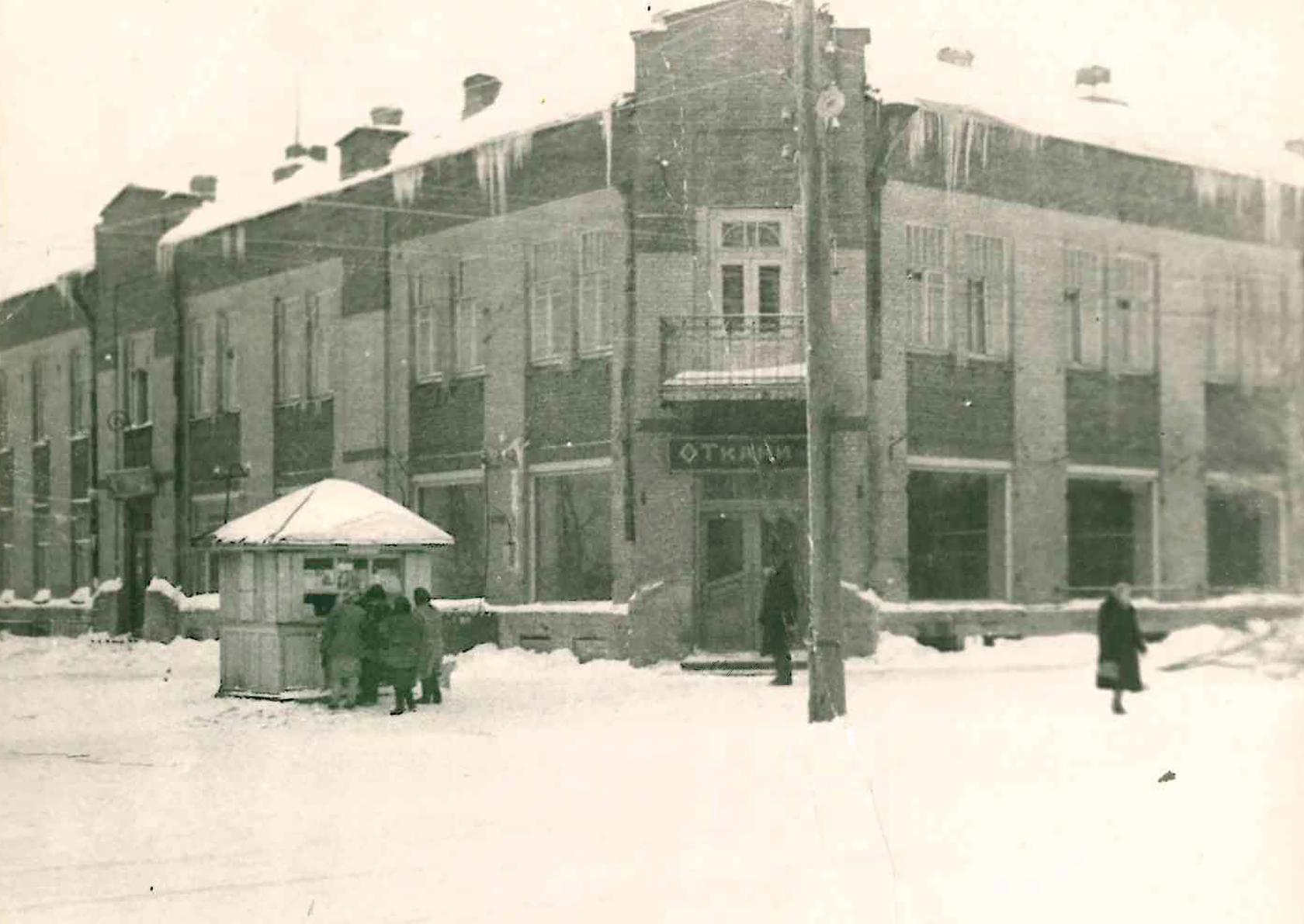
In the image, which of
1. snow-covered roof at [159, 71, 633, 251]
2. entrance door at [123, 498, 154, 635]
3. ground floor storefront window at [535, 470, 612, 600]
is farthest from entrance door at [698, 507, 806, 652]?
entrance door at [123, 498, 154, 635]

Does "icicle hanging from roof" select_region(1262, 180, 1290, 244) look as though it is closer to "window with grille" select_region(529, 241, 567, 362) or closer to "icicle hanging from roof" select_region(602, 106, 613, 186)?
"icicle hanging from roof" select_region(602, 106, 613, 186)

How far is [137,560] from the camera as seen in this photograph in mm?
15492

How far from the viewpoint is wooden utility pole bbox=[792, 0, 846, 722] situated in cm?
1377

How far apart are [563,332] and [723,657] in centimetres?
455

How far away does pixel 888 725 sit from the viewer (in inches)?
498

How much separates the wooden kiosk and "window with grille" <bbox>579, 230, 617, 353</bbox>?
362 cm

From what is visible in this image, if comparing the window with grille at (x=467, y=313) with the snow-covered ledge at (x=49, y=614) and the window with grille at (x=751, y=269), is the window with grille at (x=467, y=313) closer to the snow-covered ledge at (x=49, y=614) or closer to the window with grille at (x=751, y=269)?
the window with grille at (x=751, y=269)

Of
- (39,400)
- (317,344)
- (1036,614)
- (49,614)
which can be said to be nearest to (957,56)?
(1036,614)

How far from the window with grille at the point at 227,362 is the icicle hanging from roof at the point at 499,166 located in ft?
11.4

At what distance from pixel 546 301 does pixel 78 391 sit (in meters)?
6.38

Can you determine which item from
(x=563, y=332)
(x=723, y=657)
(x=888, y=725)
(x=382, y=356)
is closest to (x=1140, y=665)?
(x=888, y=725)

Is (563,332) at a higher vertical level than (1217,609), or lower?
higher

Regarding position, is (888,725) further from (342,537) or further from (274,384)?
(274,384)

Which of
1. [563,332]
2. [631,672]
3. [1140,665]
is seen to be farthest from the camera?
[563,332]
